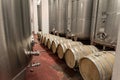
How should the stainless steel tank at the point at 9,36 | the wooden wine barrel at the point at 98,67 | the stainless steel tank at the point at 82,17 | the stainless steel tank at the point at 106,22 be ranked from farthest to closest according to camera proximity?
the stainless steel tank at the point at 82,17 → the stainless steel tank at the point at 106,22 → the wooden wine barrel at the point at 98,67 → the stainless steel tank at the point at 9,36

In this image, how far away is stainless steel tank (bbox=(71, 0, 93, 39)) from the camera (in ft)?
9.12

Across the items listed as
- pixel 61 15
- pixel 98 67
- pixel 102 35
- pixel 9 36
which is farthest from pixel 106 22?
pixel 61 15

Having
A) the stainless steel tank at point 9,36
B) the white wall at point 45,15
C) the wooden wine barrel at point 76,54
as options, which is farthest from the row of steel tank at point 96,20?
the white wall at point 45,15

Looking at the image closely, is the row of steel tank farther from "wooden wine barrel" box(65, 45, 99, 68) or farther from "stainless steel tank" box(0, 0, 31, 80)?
"stainless steel tank" box(0, 0, 31, 80)

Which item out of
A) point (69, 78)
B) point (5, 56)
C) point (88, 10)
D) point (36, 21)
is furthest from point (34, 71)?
point (36, 21)

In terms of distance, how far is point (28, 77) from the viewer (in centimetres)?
184

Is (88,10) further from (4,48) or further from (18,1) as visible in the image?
(4,48)

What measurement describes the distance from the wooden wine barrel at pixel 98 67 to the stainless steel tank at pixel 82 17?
5.17ft

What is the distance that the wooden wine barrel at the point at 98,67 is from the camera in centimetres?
117

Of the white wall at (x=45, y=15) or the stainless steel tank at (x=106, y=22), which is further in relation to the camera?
the white wall at (x=45, y=15)

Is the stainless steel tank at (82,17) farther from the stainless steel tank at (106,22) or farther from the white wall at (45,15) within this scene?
the white wall at (45,15)

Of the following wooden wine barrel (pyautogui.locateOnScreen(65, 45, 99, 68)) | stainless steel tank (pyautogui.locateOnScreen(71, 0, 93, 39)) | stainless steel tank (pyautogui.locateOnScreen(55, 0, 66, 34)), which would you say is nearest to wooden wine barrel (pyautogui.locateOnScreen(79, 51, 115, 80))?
wooden wine barrel (pyautogui.locateOnScreen(65, 45, 99, 68))

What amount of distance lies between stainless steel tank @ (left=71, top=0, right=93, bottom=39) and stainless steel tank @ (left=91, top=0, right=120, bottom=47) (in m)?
0.39

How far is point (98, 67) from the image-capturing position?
118 cm
